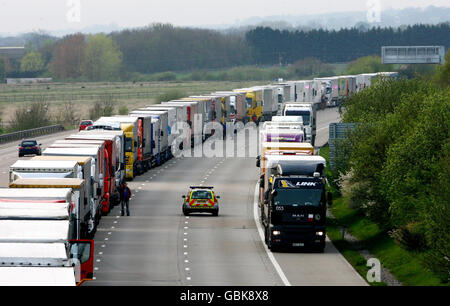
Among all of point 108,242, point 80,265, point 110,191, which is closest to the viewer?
point 80,265

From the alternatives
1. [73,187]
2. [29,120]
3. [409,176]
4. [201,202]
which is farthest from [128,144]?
[29,120]

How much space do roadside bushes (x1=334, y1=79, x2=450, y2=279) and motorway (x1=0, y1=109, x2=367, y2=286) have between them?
9.80 ft

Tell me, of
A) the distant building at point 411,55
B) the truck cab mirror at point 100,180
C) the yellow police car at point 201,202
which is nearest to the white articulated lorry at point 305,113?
the yellow police car at point 201,202

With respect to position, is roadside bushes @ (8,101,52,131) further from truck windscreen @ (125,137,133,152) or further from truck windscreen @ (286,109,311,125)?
truck windscreen @ (125,137,133,152)

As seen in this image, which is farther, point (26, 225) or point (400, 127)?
point (400, 127)

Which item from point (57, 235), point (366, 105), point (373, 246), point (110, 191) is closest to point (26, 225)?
point (57, 235)

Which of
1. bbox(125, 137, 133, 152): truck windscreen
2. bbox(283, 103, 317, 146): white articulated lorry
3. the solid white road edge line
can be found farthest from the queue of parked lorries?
the solid white road edge line

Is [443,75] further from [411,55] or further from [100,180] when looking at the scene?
[411,55]

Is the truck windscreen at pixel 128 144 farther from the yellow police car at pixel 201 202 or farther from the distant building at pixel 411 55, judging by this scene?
the distant building at pixel 411 55

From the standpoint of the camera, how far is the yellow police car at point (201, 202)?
48375 mm

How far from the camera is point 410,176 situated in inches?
1447
